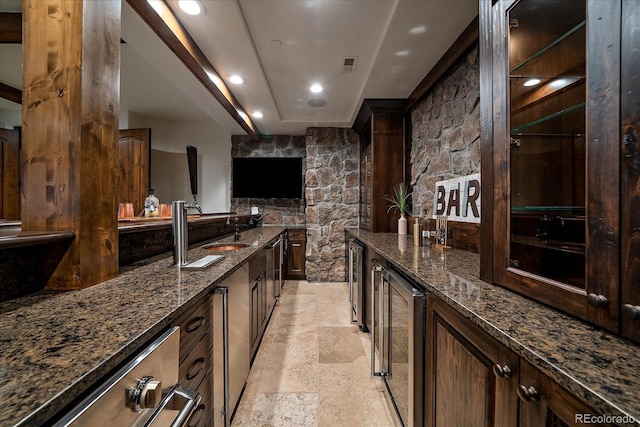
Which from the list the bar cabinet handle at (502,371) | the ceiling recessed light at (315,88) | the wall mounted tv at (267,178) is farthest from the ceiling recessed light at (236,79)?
the bar cabinet handle at (502,371)

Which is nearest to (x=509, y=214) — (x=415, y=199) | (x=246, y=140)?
(x=415, y=199)

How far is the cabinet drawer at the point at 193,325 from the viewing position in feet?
2.84

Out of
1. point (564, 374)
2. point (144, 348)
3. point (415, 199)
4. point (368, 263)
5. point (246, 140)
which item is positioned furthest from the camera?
point (246, 140)

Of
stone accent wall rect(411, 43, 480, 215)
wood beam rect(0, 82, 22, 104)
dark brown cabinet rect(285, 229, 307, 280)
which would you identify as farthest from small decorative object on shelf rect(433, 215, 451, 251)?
wood beam rect(0, 82, 22, 104)

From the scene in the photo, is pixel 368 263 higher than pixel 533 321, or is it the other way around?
pixel 533 321

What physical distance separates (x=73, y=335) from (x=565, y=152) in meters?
1.60

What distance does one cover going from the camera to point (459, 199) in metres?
2.07

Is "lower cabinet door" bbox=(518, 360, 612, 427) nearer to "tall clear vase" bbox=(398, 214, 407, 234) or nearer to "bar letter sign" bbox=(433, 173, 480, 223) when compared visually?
"bar letter sign" bbox=(433, 173, 480, 223)

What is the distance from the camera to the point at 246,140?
4.66 metres

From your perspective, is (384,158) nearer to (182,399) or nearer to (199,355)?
(199,355)

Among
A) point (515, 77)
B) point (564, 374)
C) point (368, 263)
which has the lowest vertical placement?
point (368, 263)

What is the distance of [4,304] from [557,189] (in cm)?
196

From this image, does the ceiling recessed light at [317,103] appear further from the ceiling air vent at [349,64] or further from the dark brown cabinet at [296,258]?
the dark brown cabinet at [296,258]

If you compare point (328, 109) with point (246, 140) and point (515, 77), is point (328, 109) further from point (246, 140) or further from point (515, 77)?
point (515, 77)
